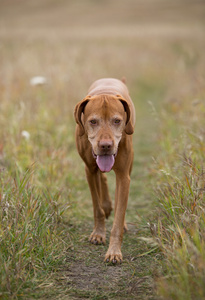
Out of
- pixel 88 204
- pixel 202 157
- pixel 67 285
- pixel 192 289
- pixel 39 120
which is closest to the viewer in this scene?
pixel 192 289

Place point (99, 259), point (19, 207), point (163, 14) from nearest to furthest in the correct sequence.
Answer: point (19, 207)
point (99, 259)
point (163, 14)

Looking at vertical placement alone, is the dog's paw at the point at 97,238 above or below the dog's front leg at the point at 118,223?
below

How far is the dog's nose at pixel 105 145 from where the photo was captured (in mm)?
3125

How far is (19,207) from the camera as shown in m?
3.16

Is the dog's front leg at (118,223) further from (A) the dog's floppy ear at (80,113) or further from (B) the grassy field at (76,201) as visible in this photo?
(A) the dog's floppy ear at (80,113)

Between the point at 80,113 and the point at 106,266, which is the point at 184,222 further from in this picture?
the point at 80,113

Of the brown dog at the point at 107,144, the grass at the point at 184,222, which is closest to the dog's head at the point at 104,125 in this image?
the brown dog at the point at 107,144

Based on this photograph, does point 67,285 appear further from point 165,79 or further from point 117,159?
point 165,79

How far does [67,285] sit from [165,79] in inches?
457

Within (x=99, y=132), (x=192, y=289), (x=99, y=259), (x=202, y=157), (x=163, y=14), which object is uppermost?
(x=163, y=14)

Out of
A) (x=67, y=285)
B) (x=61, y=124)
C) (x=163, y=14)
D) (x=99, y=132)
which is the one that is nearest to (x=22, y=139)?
(x=61, y=124)

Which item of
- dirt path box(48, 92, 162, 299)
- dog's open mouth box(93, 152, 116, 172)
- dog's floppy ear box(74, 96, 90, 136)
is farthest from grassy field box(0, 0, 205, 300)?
dog's floppy ear box(74, 96, 90, 136)

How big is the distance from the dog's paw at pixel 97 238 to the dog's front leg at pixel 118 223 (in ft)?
1.11

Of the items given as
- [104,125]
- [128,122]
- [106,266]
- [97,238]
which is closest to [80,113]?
[104,125]
